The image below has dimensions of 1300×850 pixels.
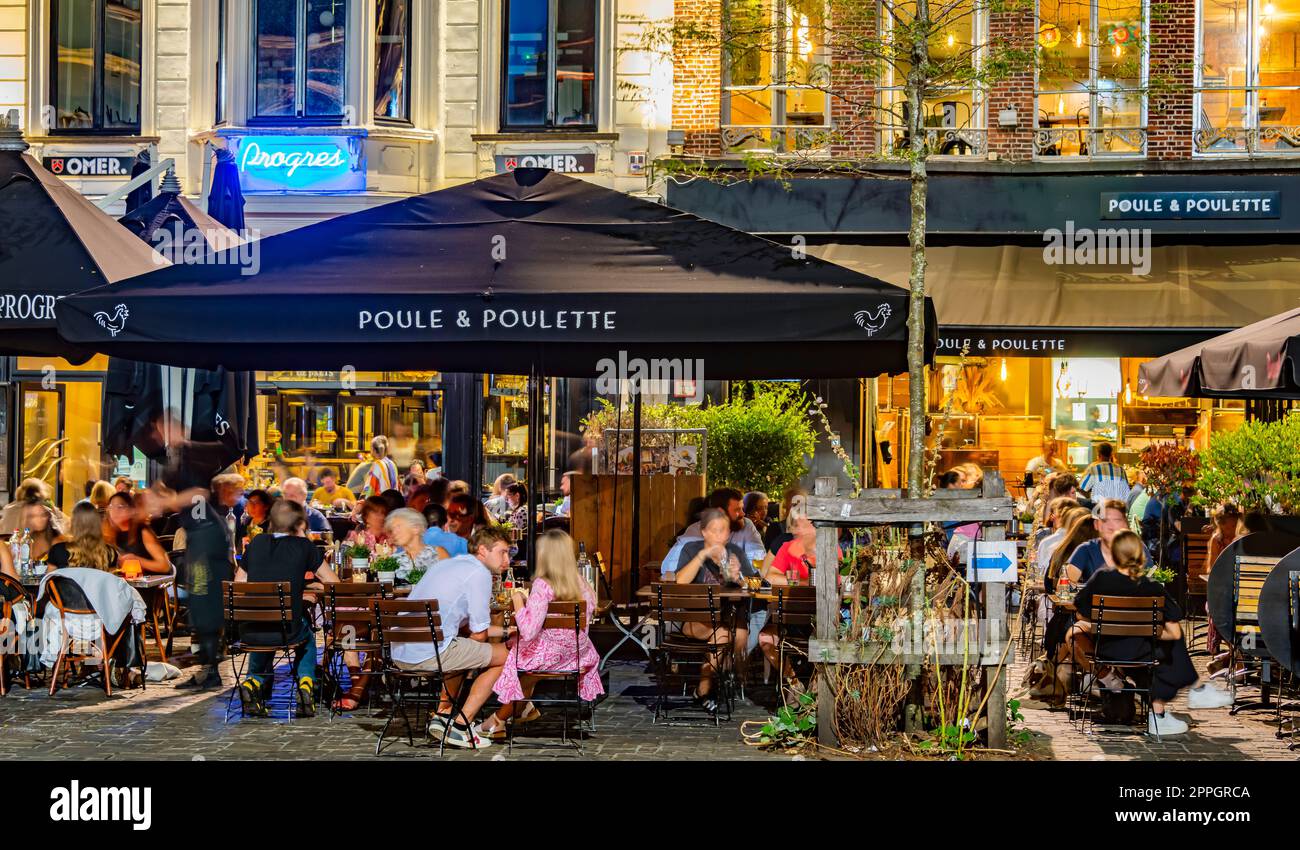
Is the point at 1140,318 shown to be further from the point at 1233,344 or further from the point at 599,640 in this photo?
the point at 599,640

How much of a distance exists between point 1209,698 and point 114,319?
8169 millimetres

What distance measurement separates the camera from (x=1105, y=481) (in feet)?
56.7

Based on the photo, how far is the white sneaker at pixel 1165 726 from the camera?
10398 mm

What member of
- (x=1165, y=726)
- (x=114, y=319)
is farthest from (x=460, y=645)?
(x=1165, y=726)

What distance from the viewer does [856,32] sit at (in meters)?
19.1

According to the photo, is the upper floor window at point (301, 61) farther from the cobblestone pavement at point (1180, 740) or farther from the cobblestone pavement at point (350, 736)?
the cobblestone pavement at point (1180, 740)

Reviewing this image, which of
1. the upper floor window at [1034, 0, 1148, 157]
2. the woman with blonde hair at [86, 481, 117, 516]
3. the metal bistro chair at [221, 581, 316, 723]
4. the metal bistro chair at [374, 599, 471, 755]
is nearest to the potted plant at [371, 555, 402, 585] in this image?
the metal bistro chair at [221, 581, 316, 723]

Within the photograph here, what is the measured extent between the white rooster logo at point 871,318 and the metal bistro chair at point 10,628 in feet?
21.1

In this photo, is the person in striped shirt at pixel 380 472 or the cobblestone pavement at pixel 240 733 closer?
the cobblestone pavement at pixel 240 733

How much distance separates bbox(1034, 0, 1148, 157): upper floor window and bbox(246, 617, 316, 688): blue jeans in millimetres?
11984

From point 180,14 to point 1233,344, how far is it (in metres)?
14.5

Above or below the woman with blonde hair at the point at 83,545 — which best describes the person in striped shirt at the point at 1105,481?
above

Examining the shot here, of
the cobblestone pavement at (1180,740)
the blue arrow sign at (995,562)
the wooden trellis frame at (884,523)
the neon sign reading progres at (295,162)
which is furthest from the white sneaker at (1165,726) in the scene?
the neon sign reading progres at (295,162)

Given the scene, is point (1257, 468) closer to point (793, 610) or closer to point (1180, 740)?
point (1180, 740)
